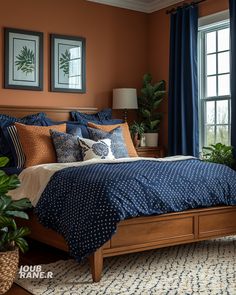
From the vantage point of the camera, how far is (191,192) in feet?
12.5

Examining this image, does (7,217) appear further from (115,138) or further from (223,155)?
(223,155)

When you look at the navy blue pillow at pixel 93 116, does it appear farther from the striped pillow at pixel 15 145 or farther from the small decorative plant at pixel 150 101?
the striped pillow at pixel 15 145

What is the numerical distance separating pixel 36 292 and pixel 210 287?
1.11 m

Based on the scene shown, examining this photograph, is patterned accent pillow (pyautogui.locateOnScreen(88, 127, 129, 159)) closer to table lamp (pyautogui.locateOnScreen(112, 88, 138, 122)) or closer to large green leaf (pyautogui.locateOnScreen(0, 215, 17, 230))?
table lamp (pyautogui.locateOnScreen(112, 88, 138, 122))

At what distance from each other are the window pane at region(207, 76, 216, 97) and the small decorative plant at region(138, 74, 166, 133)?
596mm

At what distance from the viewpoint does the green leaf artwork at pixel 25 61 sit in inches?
216

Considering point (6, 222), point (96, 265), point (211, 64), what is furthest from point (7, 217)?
point (211, 64)

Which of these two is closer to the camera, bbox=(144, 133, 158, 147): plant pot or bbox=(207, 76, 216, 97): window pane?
bbox=(207, 76, 216, 97): window pane

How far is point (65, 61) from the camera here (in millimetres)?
5824

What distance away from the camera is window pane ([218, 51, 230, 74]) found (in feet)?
18.3

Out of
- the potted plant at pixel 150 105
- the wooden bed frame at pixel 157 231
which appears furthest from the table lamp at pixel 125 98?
the wooden bed frame at pixel 157 231

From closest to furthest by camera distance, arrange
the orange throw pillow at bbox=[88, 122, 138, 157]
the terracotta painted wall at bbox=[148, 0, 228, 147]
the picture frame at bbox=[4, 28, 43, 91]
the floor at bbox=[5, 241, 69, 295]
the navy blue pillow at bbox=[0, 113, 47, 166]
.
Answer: the floor at bbox=[5, 241, 69, 295]
the navy blue pillow at bbox=[0, 113, 47, 166]
the orange throw pillow at bbox=[88, 122, 138, 157]
the picture frame at bbox=[4, 28, 43, 91]
the terracotta painted wall at bbox=[148, 0, 228, 147]

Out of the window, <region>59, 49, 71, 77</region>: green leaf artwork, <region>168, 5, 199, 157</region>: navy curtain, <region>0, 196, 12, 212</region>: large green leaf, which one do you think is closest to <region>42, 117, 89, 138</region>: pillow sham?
<region>59, 49, 71, 77</region>: green leaf artwork

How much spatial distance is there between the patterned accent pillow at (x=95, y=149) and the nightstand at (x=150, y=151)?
1230 mm
